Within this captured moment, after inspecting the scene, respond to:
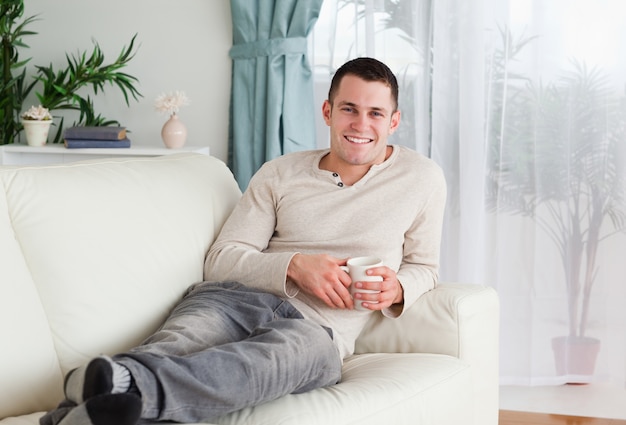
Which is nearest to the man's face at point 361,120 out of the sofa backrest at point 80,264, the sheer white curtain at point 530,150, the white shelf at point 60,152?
the sofa backrest at point 80,264

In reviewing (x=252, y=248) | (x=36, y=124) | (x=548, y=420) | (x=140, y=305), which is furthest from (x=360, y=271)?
(x=36, y=124)

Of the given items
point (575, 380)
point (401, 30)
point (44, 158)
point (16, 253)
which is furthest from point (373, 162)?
point (44, 158)

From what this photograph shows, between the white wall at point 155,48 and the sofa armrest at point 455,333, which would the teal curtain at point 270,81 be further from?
the sofa armrest at point 455,333

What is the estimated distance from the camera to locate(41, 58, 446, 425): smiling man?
1.86 m

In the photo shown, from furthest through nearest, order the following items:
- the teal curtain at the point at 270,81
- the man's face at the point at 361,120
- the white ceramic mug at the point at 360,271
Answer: the teal curtain at the point at 270,81
the man's face at the point at 361,120
the white ceramic mug at the point at 360,271

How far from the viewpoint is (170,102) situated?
3.63 meters

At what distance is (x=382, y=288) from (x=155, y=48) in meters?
2.10

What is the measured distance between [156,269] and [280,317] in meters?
0.32

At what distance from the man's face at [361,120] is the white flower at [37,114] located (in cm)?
170

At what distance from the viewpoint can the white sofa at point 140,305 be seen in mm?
1840

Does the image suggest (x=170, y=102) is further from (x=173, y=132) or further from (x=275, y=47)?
(x=275, y=47)

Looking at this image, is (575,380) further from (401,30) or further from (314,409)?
(314,409)

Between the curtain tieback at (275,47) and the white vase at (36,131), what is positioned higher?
the curtain tieback at (275,47)

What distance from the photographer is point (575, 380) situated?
3.32 m
